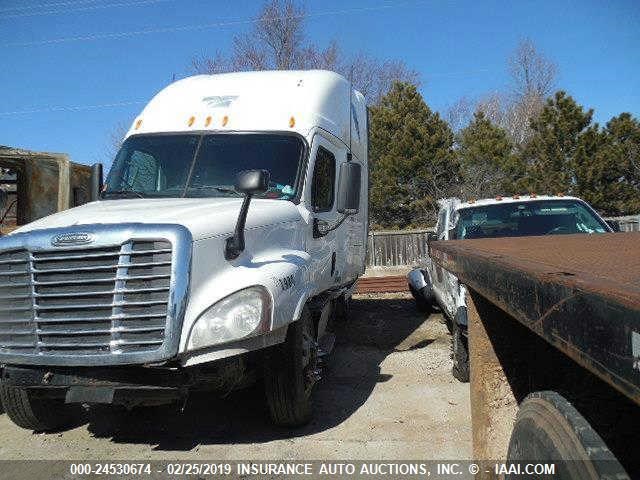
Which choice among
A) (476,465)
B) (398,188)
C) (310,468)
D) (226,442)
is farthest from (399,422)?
(398,188)

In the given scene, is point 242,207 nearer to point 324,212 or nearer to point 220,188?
point 220,188

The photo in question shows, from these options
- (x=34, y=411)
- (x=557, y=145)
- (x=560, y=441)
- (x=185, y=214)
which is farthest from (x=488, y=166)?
(x=560, y=441)

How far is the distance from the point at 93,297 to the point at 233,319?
3.12 ft

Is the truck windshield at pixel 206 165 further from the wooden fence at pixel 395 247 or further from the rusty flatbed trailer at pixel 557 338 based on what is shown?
the wooden fence at pixel 395 247

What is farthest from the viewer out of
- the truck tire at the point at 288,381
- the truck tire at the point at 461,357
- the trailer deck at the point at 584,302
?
the truck tire at the point at 461,357

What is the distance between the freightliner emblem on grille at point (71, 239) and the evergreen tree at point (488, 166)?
20.0 meters

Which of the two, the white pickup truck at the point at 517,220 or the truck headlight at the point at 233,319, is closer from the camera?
the truck headlight at the point at 233,319

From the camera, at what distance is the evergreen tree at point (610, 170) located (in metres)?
20.2

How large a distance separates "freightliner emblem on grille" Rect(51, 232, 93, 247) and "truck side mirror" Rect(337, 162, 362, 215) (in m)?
2.60

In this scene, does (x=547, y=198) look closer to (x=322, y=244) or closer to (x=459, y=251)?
(x=322, y=244)

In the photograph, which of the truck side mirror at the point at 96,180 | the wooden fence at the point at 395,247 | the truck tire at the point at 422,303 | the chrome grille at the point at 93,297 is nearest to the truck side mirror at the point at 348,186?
the chrome grille at the point at 93,297

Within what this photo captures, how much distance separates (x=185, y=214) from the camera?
12.9 ft

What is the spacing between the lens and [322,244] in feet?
18.4

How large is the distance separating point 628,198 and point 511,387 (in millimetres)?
21088
